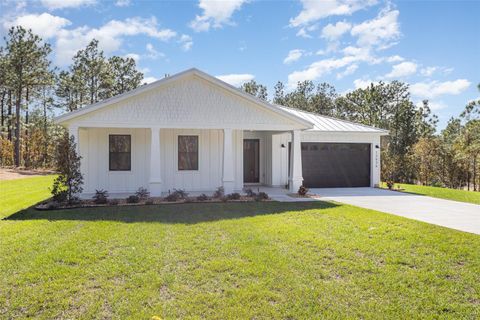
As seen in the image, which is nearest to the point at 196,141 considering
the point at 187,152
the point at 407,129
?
the point at 187,152

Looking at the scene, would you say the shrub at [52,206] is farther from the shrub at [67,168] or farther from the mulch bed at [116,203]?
the shrub at [67,168]

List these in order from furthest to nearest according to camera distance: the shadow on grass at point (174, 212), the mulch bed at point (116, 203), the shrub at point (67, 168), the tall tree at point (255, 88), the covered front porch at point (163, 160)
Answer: the tall tree at point (255, 88)
the covered front porch at point (163, 160)
the shrub at point (67, 168)
the mulch bed at point (116, 203)
the shadow on grass at point (174, 212)

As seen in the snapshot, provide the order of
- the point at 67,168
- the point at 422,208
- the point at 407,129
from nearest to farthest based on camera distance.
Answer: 1. the point at 422,208
2. the point at 67,168
3. the point at 407,129

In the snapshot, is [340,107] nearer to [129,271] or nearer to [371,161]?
[371,161]

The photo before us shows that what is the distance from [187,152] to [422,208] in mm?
8873

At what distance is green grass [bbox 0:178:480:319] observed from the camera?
3.98 metres

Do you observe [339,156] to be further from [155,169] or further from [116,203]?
[116,203]

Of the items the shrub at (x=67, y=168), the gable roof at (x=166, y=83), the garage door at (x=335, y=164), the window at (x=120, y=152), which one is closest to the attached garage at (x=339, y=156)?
the garage door at (x=335, y=164)

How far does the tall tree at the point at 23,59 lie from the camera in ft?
81.7

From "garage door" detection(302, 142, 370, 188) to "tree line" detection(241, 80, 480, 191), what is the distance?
1.92 meters

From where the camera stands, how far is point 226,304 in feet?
13.3

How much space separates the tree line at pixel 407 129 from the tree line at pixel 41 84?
14.9 meters

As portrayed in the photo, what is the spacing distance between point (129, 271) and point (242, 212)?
487 centimetres

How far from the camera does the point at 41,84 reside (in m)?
27.1
